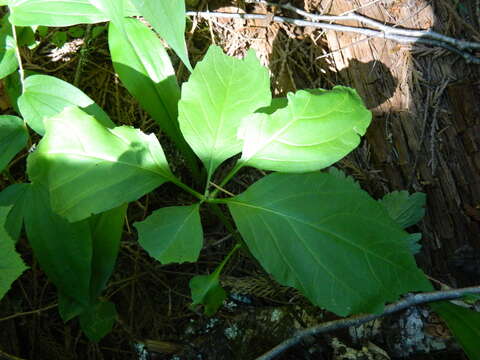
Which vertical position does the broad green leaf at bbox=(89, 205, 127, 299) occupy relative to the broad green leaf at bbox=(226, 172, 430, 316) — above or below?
below

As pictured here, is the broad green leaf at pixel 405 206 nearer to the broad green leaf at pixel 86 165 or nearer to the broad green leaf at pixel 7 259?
the broad green leaf at pixel 86 165

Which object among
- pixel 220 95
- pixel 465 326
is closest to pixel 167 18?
pixel 220 95

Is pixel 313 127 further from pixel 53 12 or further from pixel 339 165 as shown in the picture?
pixel 53 12

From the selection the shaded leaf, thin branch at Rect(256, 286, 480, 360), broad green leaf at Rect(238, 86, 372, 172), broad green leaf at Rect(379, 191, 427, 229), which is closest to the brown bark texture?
broad green leaf at Rect(379, 191, 427, 229)

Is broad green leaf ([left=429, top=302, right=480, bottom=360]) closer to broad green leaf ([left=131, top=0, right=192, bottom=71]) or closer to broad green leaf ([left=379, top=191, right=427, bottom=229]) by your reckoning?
broad green leaf ([left=379, top=191, right=427, bottom=229])

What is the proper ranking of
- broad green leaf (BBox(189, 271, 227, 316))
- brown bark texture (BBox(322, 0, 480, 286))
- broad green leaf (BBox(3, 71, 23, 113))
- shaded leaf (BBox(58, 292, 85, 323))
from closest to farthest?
broad green leaf (BBox(189, 271, 227, 316))
shaded leaf (BBox(58, 292, 85, 323))
broad green leaf (BBox(3, 71, 23, 113))
brown bark texture (BBox(322, 0, 480, 286))

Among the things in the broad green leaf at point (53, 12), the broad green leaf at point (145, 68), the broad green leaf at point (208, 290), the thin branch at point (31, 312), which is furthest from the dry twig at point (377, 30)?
the thin branch at point (31, 312)
